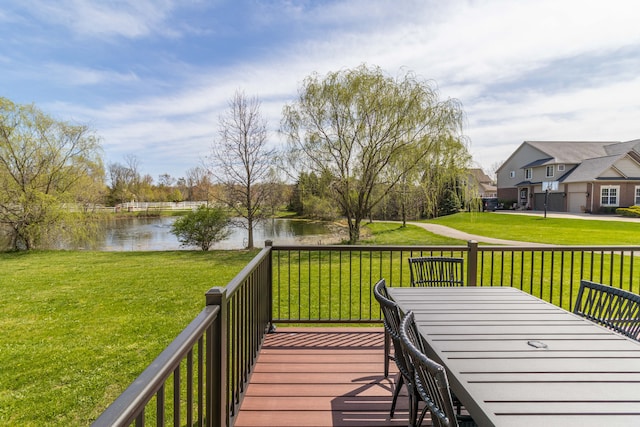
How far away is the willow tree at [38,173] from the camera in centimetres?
1198

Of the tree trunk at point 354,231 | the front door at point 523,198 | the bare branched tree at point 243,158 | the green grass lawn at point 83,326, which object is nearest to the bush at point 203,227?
the bare branched tree at point 243,158

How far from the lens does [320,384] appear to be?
8.17 ft

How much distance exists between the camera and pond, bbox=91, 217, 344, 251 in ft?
44.1

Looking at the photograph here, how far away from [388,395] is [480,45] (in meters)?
7.91

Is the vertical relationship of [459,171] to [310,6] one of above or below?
below

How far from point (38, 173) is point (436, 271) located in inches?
585

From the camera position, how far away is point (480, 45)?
756 cm

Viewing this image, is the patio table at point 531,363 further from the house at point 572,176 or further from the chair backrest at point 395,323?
the house at point 572,176

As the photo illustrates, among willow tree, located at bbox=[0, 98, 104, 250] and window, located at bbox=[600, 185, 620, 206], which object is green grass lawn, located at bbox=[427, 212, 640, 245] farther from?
willow tree, located at bbox=[0, 98, 104, 250]

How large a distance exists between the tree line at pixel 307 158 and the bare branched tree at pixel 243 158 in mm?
37

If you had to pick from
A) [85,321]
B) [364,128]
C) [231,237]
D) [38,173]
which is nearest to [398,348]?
[85,321]

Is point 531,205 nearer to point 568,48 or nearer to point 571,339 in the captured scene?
point 568,48

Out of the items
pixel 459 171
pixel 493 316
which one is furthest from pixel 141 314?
pixel 459 171

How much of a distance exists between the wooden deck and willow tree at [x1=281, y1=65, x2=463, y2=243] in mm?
7655
